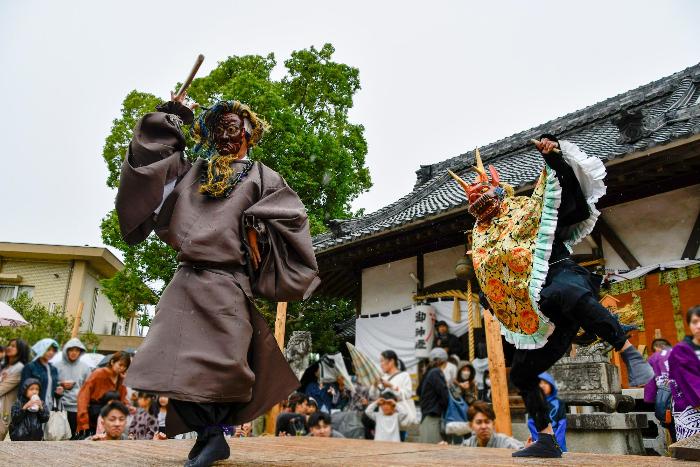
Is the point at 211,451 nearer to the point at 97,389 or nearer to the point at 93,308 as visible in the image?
the point at 97,389

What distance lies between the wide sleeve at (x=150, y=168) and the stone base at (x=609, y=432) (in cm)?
496

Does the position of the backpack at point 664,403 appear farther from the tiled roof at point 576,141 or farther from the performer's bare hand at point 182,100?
the performer's bare hand at point 182,100

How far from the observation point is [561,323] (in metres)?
3.03

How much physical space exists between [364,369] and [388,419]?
278cm

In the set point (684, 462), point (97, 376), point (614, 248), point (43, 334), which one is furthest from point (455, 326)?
point (43, 334)

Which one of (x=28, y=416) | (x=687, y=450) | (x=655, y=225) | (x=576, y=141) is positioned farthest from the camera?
(x=576, y=141)

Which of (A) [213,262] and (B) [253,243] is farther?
(B) [253,243]

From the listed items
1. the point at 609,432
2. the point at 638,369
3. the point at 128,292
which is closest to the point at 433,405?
the point at 609,432

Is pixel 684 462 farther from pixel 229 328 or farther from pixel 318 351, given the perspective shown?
pixel 318 351

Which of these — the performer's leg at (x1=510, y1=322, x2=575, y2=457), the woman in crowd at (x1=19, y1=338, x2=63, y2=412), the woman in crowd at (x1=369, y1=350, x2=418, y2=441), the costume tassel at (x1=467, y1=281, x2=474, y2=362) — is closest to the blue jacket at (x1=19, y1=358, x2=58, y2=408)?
the woman in crowd at (x1=19, y1=338, x2=63, y2=412)

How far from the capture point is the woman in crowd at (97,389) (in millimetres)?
5934

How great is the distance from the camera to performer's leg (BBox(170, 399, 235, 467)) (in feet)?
7.74

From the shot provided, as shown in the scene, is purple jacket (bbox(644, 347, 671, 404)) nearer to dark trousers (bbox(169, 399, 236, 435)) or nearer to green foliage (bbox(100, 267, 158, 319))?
dark trousers (bbox(169, 399, 236, 435))

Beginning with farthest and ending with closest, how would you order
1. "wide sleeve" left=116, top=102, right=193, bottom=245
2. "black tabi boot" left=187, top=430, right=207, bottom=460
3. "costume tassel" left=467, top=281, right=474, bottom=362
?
"costume tassel" left=467, top=281, right=474, bottom=362 < "wide sleeve" left=116, top=102, right=193, bottom=245 < "black tabi boot" left=187, top=430, right=207, bottom=460
